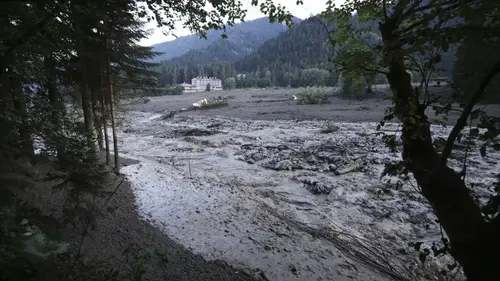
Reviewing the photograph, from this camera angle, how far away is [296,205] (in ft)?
29.5

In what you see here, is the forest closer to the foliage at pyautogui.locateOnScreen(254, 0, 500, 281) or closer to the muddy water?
the foliage at pyautogui.locateOnScreen(254, 0, 500, 281)

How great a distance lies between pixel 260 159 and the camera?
14695 mm

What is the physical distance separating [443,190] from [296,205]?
21.1 feet

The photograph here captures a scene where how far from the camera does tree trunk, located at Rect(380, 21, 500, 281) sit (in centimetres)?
224

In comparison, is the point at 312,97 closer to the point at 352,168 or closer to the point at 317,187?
the point at 352,168

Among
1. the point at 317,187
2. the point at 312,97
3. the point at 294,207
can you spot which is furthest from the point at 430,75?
the point at 312,97

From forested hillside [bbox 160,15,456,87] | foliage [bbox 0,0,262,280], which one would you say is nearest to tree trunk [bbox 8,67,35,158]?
foliage [bbox 0,0,262,280]

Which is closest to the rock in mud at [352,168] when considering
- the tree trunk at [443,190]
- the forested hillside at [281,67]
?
the tree trunk at [443,190]

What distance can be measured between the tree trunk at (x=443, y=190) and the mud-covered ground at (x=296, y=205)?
36cm

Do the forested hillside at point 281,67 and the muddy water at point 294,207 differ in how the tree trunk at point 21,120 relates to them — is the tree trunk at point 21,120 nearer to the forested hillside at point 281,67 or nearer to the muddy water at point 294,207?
the muddy water at point 294,207

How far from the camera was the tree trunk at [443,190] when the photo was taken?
2.24m

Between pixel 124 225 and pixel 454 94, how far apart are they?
735cm

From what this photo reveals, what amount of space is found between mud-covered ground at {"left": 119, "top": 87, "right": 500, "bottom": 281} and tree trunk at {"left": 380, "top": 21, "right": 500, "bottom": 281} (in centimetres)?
36

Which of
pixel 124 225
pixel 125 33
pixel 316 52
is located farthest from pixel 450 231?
pixel 316 52
